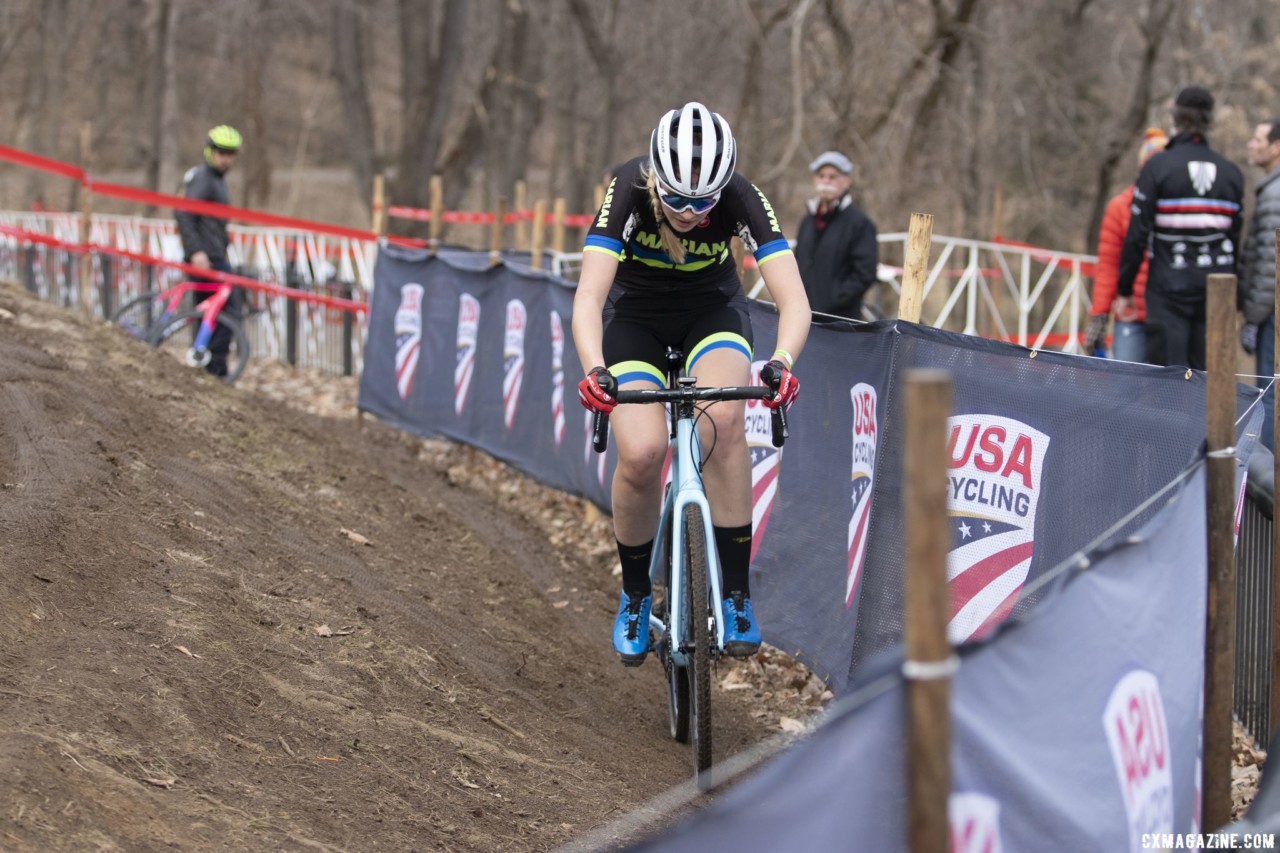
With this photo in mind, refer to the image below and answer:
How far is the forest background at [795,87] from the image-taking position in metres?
20.4

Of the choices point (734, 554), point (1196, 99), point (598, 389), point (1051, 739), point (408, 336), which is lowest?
point (734, 554)

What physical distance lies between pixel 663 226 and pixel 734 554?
1276mm

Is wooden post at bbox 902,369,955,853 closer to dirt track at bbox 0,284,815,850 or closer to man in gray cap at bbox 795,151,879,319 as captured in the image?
dirt track at bbox 0,284,815,850

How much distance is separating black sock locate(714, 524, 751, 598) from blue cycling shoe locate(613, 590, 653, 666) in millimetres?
408

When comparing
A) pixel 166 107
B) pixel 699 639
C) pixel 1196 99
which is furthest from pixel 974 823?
pixel 166 107

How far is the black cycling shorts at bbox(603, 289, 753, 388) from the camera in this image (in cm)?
537

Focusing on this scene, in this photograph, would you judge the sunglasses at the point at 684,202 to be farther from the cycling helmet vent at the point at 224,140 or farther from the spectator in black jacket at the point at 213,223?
the cycling helmet vent at the point at 224,140

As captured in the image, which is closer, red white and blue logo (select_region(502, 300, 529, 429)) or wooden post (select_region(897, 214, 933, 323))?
wooden post (select_region(897, 214, 933, 323))

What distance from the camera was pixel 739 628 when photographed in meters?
5.06

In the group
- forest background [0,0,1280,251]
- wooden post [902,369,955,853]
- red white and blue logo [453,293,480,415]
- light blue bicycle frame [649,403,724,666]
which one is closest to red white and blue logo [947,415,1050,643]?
light blue bicycle frame [649,403,724,666]

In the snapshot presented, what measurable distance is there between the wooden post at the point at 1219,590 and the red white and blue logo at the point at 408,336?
953cm

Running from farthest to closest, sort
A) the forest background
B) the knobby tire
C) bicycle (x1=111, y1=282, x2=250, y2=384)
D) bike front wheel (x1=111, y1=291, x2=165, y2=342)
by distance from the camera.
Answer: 1. the forest background
2. bike front wheel (x1=111, y1=291, x2=165, y2=342)
3. bicycle (x1=111, y1=282, x2=250, y2=384)
4. the knobby tire

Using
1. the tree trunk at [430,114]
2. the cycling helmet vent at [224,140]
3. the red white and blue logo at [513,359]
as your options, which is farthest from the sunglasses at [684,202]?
the tree trunk at [430,114]

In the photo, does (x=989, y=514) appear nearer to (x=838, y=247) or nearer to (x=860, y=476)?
(x=860, y=476)
